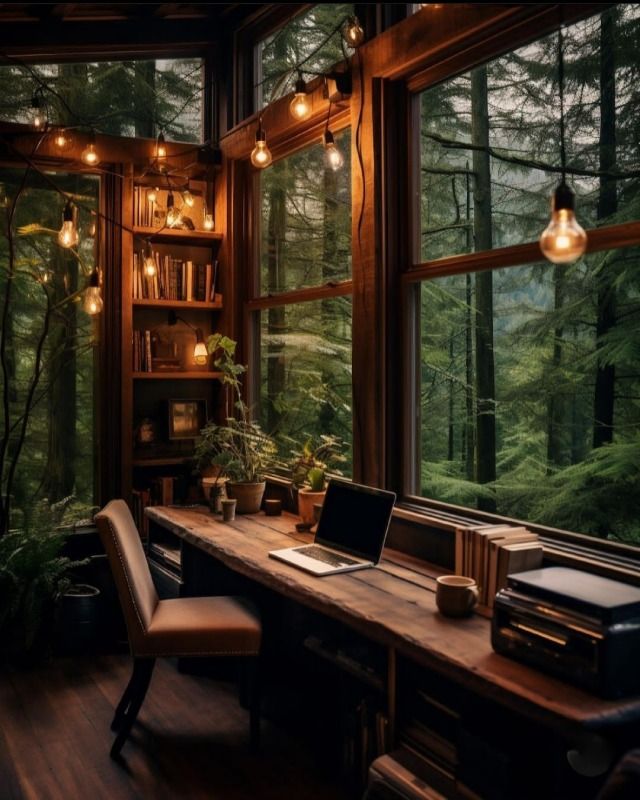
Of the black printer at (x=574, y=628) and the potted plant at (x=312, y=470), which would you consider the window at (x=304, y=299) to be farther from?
the black printer at (x=574, y=628)

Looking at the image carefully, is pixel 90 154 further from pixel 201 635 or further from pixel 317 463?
pixel 201 635

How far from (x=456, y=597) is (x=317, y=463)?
5.05 ft

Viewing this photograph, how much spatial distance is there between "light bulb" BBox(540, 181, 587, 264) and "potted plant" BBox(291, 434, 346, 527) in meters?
2.17

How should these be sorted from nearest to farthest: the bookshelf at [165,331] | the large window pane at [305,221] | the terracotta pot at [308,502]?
the terracotta pot at [308,502]
the large window pane at [305,221]
the bookshelf at [165,331]

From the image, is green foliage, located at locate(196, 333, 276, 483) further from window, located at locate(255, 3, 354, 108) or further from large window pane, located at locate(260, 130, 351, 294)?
window, located at locate(255, 3, 354, 108)

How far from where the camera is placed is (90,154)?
4414 mm

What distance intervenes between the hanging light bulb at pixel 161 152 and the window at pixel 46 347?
0.41 m

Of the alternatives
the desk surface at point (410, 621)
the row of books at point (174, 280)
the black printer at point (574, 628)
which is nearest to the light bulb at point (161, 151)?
the row of books at point (174, 280)

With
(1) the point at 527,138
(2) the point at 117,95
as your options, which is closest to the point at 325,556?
(1) the point at 527,138

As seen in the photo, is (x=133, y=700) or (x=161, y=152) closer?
(x=133, y=700)

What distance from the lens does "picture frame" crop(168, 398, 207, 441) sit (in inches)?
194

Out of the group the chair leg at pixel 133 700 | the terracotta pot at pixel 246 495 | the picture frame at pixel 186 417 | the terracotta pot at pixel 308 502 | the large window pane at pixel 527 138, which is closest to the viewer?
the large window pane at pixel 527 138

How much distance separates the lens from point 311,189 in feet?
14.2

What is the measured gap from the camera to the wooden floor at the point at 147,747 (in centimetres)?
293
